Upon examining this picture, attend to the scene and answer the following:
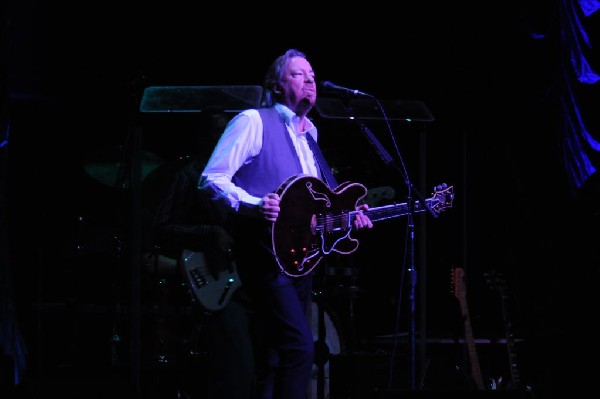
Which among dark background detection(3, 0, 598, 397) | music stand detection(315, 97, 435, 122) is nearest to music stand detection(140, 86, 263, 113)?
dark background detection(3, 0, 598, 397)

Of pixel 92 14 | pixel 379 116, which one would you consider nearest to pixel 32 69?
pixel 92 14

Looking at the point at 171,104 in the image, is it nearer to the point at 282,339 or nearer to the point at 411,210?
the point at 411,210

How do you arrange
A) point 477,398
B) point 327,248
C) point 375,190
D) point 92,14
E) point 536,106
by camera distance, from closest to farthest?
point 477,398 < point 327,248 < point 375,190 < point 536,106 < point 92,14

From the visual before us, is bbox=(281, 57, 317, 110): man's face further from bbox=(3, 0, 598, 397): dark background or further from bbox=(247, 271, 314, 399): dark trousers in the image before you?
bbox=(3, 0, 598, 397): dark background

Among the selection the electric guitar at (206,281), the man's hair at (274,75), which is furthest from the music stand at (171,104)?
the man's hair at (274,75)

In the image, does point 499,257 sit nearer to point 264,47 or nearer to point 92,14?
point 264,47

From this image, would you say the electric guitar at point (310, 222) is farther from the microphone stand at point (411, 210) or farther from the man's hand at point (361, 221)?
the microphone stand at point (411, 210)

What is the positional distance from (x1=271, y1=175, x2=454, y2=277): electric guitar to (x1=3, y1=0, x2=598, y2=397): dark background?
6.24 ft

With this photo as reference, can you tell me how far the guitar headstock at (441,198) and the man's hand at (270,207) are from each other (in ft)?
4.84

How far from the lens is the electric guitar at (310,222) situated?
392 centimetres

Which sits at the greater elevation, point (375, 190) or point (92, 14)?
point (92, 14)

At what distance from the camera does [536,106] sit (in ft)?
21.4

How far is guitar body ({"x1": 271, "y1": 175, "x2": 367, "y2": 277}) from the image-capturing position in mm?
3916

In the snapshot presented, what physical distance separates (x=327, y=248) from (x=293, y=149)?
0.52 metres
